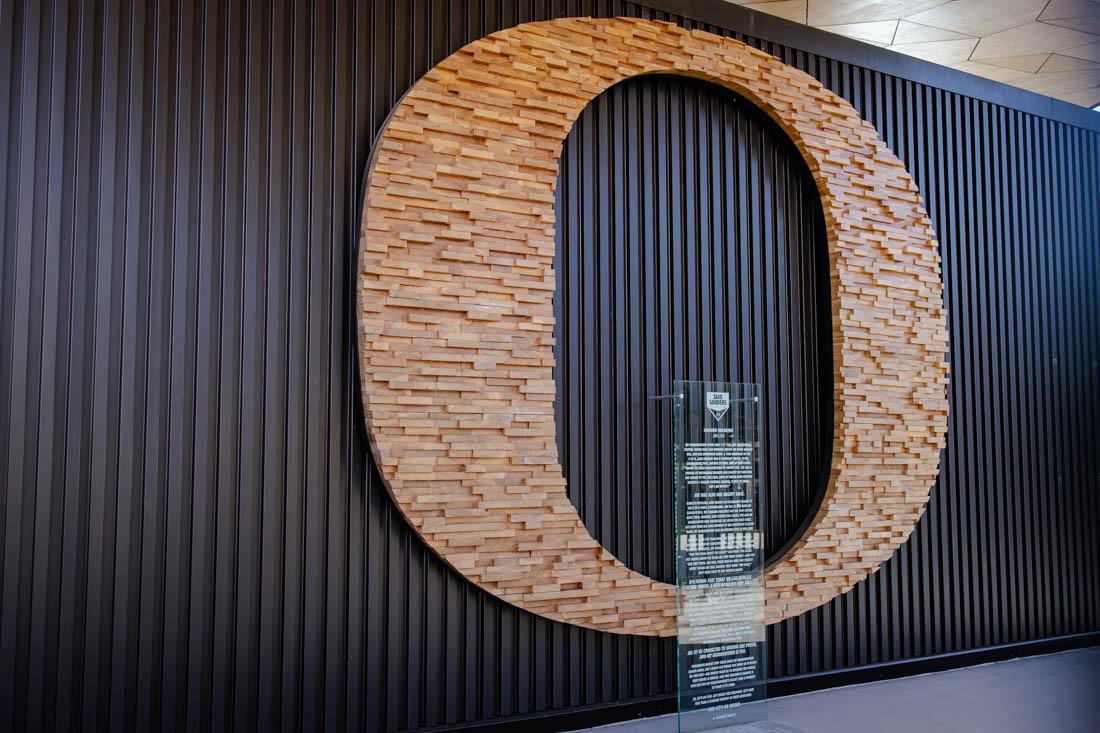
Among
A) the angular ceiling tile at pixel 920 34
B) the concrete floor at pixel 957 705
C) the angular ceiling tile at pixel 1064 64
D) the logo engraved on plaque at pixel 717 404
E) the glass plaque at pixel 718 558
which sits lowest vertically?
the concrete floor at pixel 957 705

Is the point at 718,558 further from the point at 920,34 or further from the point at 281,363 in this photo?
the point at 920,34

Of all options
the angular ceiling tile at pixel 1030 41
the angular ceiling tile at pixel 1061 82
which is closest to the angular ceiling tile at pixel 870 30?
the angular ceiling tile at pixel 1030 41

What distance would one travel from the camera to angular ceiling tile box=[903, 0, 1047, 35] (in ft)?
21.2

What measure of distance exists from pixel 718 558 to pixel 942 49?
493 centimetres

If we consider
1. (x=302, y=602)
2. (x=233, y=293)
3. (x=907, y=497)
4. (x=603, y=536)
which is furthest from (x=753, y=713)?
(x=233, y=293)

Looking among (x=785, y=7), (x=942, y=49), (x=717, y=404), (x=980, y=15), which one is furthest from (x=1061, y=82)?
(x=717, y=404)

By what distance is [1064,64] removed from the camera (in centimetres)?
760

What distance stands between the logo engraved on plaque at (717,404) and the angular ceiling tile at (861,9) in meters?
3.33

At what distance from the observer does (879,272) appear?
5.79 meters

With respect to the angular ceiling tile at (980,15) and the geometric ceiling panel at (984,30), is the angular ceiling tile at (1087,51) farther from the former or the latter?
the angular ceiling tile at (980,15)

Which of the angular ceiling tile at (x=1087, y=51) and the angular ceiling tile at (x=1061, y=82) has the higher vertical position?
the angular ceiling tile at (x=1061, y=82)

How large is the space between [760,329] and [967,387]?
1739 millimetres

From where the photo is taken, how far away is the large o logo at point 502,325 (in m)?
4.19

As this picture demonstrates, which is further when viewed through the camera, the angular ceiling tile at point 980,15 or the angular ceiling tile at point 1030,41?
the angular ceiling tile at point 1030,41
